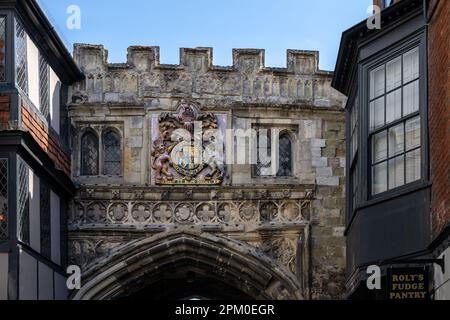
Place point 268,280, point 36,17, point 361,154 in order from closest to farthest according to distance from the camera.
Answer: point 361,154
point 36,17
point 268,280

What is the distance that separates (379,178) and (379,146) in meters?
0.46

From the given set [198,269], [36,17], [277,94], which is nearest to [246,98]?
[277,94]

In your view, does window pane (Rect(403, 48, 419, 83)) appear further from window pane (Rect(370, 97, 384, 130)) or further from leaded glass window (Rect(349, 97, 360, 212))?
leaded glass window (Rect(349, 97, 360, 212))

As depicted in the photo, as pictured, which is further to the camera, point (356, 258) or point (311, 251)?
point (311, 251)

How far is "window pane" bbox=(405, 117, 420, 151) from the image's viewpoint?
1467cm

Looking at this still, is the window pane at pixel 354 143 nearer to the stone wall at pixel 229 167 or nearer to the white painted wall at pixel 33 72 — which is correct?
the stone wall at pixel 229 167

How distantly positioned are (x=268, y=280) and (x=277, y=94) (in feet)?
11.5

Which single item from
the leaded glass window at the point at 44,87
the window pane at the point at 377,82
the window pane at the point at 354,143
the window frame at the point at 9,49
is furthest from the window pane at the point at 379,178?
the leaded glass window at the point at 44,87

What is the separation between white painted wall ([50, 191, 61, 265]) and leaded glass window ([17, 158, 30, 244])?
2.00 m

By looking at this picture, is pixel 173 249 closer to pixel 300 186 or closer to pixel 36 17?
pixel 300 186

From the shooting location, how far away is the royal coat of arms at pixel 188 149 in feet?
69.0

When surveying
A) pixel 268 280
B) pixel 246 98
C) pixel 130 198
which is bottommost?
pixel 268 280

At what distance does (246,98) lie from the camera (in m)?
21.3

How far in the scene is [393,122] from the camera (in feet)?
49.9
